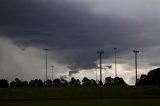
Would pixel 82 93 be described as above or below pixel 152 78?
below

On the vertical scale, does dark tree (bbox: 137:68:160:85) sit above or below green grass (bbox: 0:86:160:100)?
above

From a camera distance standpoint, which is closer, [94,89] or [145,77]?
[94,89]

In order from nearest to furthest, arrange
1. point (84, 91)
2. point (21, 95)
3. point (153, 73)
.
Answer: point (21, 95) < point (84, 91) < point (153, 73)

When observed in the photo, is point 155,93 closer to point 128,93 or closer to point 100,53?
point 128,93

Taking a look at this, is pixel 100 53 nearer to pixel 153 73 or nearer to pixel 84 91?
pixel 84 91

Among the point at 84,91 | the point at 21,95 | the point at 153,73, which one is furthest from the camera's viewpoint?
the point at 153,73

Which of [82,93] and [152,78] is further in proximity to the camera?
[152,78]

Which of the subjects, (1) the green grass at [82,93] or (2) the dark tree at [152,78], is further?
(2) the dark tree at [152,78]

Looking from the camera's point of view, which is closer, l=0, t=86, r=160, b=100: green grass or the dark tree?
l=0, t=86, r=160, b=100: green grass

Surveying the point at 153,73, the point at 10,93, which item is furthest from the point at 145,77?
the point at 10,93

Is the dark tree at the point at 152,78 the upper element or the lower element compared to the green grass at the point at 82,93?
upper

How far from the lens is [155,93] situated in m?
111

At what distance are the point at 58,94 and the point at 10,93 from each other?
1559 cm

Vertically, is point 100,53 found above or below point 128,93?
above
